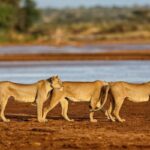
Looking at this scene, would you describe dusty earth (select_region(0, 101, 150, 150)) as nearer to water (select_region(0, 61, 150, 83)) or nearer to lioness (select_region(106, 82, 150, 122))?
lioness (select_region(106, 82, 150, 122))

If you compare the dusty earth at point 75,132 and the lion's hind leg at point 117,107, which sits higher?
the lion's hind leg at point 117,107

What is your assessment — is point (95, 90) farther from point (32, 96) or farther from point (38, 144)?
point (38, 144)

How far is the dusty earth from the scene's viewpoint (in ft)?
45.2

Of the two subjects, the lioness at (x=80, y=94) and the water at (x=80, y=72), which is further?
the water at (x=80, y=72)

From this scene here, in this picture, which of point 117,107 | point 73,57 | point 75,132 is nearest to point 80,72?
point 73,57

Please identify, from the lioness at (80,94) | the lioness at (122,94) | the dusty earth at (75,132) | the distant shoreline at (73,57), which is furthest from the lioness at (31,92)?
the distant shoreline at (73,57)

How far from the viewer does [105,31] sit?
10669 cm

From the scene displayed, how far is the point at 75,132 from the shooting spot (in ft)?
50.4

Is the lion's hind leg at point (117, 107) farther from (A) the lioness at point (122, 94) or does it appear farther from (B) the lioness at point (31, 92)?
(B) the lioness at point (31, 92)

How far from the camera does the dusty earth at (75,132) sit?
13.8 m

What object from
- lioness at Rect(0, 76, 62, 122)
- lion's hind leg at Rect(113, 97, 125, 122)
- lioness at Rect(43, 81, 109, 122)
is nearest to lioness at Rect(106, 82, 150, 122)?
lion's hind leg at Rect(113, 97, 125, 122)

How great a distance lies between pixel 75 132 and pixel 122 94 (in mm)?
2261

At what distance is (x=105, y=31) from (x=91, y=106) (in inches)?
3523

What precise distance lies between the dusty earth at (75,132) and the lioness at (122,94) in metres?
0.29
